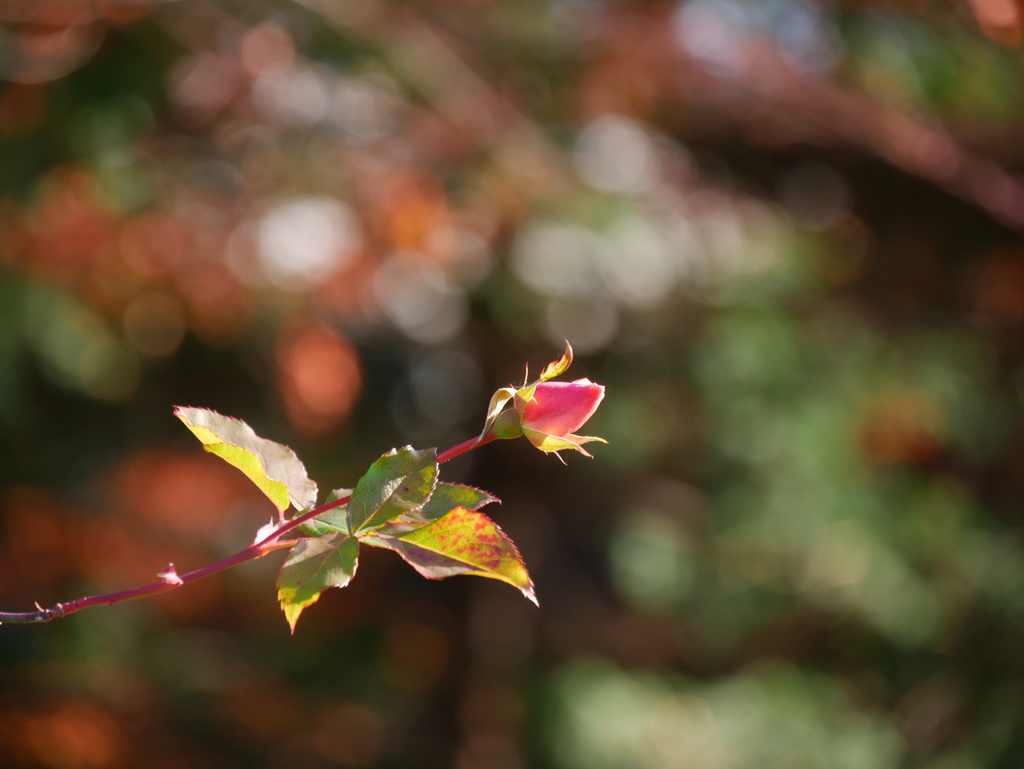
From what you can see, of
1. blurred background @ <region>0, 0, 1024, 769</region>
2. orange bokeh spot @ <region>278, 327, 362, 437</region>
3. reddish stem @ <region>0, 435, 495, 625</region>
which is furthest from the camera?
orange bokeh spot @ <region>278, 327, 362, 437</region>

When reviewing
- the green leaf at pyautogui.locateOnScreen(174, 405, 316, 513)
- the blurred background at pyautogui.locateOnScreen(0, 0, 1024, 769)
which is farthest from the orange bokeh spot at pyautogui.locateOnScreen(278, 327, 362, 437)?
the green leaf at pyautogui.locateOnScreen(174, 405, 316, 513)

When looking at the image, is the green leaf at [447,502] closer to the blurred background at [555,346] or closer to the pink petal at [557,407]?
the pink petal at [557,407]

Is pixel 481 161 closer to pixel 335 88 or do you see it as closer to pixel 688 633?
pixel 335 88

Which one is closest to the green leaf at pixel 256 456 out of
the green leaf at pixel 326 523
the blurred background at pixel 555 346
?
the green leaf at pixel 326 523

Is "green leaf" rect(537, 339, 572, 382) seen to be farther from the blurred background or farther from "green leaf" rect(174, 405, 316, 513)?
the blurred background

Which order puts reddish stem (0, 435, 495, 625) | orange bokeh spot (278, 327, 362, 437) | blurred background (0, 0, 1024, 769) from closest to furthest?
reddish stem (0, 435, 495, 625)
blurred background (0, 0, 1024, 769)
orange bokeh spot (278, 327, 362, 437)

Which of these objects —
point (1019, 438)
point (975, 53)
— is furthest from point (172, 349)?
point (1019, 438)
